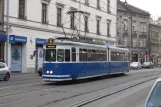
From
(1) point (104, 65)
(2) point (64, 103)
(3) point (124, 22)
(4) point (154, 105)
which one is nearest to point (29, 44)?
(1) point (104, 65)

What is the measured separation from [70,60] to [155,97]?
50.3 ft

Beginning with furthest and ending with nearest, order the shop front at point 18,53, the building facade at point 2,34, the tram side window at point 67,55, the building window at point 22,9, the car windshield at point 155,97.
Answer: the building window at point 22,9
the shop front at point 18,53
the building facade at point 2,34
the tram side window at point 67,55
the car windshield at point 155,97

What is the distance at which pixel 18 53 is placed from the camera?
36.8m

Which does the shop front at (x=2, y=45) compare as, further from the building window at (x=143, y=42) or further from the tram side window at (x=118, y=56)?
the building window at (x=143, y=42)

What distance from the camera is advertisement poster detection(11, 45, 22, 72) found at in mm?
36000

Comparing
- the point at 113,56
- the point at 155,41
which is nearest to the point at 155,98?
the point at 113,56

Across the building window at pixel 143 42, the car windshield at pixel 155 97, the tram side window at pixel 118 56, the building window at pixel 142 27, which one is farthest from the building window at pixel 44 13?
the building window at pixel 142 27

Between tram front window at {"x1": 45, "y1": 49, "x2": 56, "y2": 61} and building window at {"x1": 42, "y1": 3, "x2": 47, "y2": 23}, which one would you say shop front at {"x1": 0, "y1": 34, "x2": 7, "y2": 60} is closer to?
building window at {"x1": 42, "y1": 3, "x2": 47, "y2": 23}

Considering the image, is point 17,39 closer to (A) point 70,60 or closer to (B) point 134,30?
(A) point 70,60

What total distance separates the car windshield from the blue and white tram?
14.6 meters

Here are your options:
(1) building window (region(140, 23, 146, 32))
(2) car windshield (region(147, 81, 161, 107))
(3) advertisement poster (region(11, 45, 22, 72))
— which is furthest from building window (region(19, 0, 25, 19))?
(1) building window (region(140, 23, 146, 32))

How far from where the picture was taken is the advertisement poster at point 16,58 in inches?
1417

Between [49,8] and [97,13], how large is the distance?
13.4m

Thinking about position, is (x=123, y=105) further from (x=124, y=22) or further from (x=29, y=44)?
(x=124, y=22)
